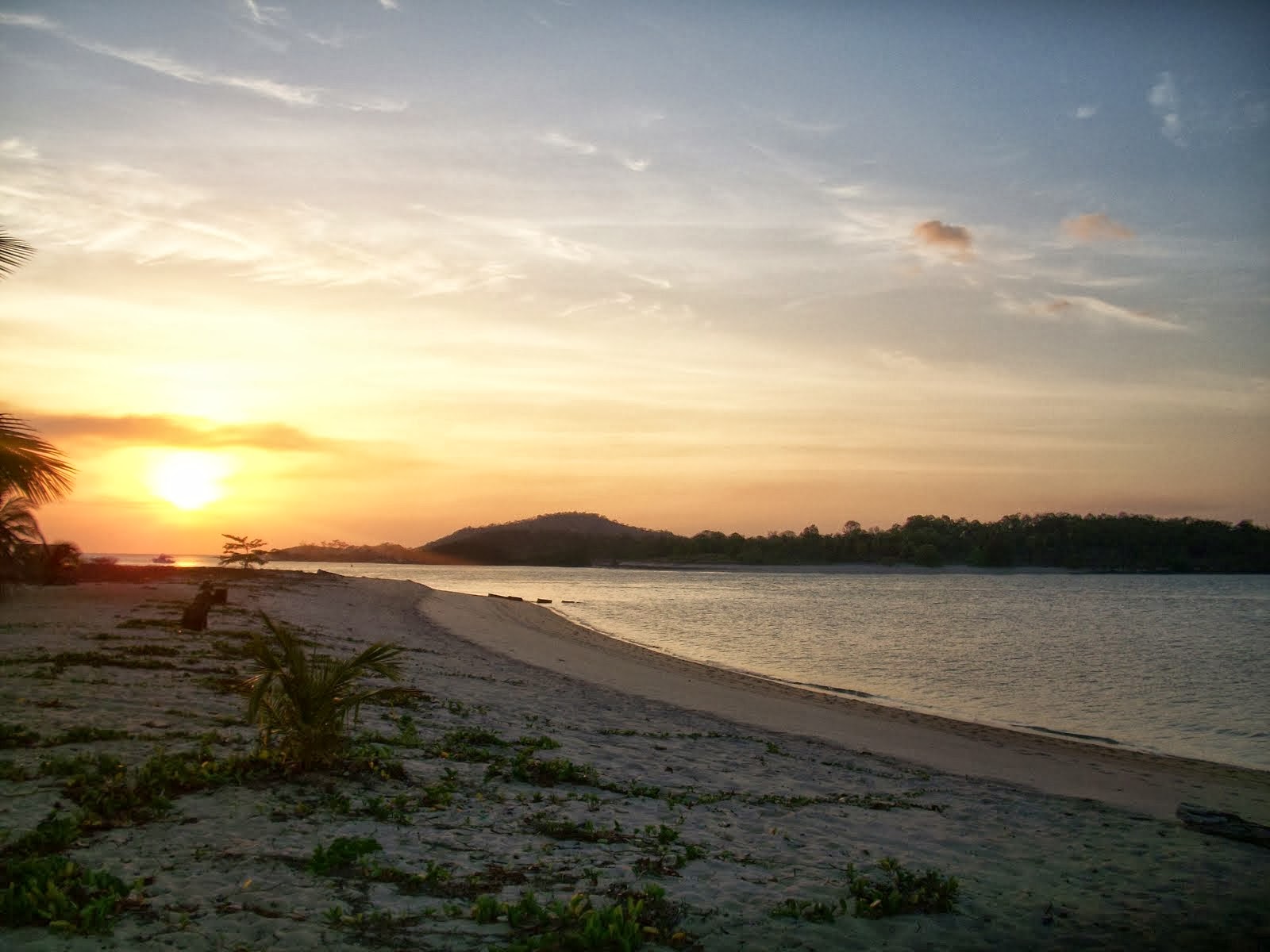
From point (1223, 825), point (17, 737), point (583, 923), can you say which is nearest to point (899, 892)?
point (583, 923)

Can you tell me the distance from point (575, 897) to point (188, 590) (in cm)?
3478

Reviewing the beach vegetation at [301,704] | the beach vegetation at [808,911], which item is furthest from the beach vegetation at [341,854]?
the beach vegetation at [808,911]

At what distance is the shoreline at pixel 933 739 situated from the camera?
14578 mm

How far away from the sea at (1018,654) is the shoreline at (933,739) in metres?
1.48

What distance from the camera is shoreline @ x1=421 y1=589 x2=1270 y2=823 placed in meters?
14.6

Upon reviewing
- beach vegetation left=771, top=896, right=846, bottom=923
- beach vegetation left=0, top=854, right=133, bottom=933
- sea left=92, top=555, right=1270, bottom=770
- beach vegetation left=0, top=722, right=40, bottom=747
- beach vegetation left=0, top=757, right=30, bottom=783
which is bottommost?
sea left=92, top=555, right=1270, bottom=770

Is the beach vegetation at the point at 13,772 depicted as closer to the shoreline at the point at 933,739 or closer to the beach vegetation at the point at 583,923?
the beach vegetation at the point at 583,923

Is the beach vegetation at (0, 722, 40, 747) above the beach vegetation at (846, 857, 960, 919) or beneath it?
above

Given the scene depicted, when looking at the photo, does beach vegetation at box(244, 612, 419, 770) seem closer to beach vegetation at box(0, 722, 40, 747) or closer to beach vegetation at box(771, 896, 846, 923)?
beach vegetation at box(0, 722, 40, 747)

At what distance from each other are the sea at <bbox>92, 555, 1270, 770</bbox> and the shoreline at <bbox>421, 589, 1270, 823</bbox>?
4.87 ft

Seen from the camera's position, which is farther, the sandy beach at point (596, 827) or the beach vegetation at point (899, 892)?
the beach vegetation at point (899, 892)

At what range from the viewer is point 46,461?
10.0m

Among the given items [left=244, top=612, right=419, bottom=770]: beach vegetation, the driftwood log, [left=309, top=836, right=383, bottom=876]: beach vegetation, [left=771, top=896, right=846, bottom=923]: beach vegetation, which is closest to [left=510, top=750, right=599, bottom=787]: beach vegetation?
[left=244, top=612, right=419, bottom=770]: beach vegetation

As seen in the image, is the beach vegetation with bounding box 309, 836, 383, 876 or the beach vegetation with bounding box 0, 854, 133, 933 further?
the beach vegetation with bounding box 309, 836, 383, 876
